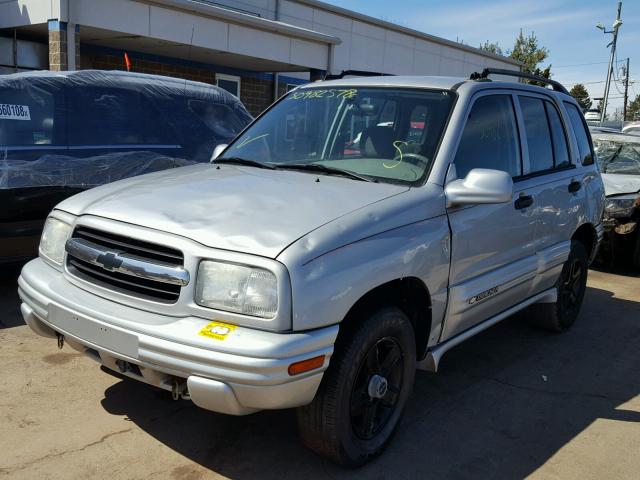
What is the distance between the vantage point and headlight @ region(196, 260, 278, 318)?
8.32ft

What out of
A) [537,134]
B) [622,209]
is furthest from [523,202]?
[622,209]

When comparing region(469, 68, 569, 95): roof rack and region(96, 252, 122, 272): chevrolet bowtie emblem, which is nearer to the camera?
region(96, 252, 122, 272): chevrolet bowtie emblem

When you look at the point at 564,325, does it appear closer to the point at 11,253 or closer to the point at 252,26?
the point at 11,253

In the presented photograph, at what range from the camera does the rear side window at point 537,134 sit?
4414 millimetres

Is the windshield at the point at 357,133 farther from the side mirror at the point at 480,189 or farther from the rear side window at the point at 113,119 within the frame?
the rear side window at the point at 113,119

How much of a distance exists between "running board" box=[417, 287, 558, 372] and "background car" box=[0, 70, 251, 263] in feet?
11.7

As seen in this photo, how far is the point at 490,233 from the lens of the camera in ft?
12.2

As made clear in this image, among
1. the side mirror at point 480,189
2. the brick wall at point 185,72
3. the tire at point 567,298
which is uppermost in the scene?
the brick wall at point 185,72

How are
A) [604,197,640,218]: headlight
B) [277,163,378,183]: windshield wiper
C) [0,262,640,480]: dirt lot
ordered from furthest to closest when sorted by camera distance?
1. [604,197,640,218]: headlight
2. [277,163,378,183]: windshield wiper
3. [0,262,640,480]: dirt lot

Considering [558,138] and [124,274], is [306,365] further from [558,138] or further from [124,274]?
[558,138]

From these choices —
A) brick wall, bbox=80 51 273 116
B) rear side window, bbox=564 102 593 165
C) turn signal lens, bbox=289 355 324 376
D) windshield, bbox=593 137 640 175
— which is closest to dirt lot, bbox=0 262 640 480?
turn signal lens, bbox=289 355 324 376

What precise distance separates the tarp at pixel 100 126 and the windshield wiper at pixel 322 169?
8.75 feet

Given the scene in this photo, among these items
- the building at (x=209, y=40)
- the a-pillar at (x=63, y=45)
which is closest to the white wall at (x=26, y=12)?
the building at (x=209, y=40)

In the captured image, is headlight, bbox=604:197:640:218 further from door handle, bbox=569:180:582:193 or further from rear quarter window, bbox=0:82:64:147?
rear quarter window, bbox=0:82:64:147
